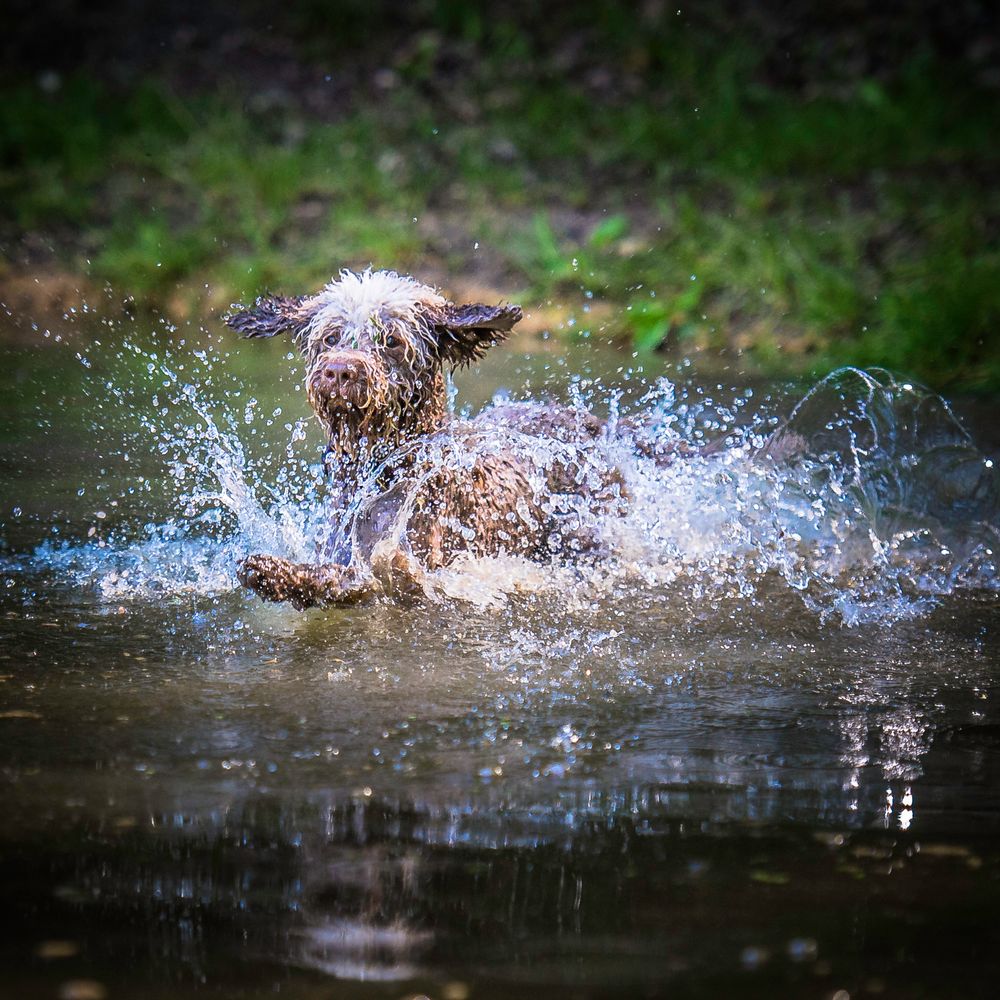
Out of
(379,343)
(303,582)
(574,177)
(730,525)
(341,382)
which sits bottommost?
(303,582)

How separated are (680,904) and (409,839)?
675mm

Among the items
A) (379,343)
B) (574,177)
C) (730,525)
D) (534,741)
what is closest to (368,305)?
(379,343)

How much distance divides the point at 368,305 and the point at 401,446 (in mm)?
578

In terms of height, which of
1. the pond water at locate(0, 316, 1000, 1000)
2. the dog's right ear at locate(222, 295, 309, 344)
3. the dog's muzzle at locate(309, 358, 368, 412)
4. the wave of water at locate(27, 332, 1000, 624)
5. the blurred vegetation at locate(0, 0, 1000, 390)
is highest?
the blurred vegetation at locate(0, 0, 1000, 390)

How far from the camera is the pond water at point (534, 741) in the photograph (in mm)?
2959

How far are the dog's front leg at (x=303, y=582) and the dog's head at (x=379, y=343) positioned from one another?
25.9 inches

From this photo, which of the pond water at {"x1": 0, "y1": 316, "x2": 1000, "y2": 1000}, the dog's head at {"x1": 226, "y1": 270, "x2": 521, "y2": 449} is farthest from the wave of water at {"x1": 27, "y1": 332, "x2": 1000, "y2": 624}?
the dog's head at {"x1": 226, "y1": 270, "x2": 521, "y2": 449}

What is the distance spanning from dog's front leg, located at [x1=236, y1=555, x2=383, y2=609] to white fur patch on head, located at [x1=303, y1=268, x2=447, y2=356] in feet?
3.23

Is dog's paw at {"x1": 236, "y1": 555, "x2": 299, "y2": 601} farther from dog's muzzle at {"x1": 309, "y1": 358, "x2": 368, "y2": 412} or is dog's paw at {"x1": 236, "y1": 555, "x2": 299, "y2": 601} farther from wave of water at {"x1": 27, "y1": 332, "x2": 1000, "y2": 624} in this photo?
dog's muzzle at {"x1": 309, "y1": 358, "x2": 368, "y2": 412}

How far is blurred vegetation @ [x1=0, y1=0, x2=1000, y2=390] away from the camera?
11383mm

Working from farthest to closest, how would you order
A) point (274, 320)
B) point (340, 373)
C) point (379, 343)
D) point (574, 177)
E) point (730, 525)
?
point (574, 177), point (730, 525), point (274, 320), point (379, 343), point (340, 373)

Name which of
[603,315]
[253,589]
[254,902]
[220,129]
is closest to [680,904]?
[254,902]

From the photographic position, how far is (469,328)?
5.99 m

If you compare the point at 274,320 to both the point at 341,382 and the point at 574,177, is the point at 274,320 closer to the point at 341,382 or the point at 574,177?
the point at 341,382
